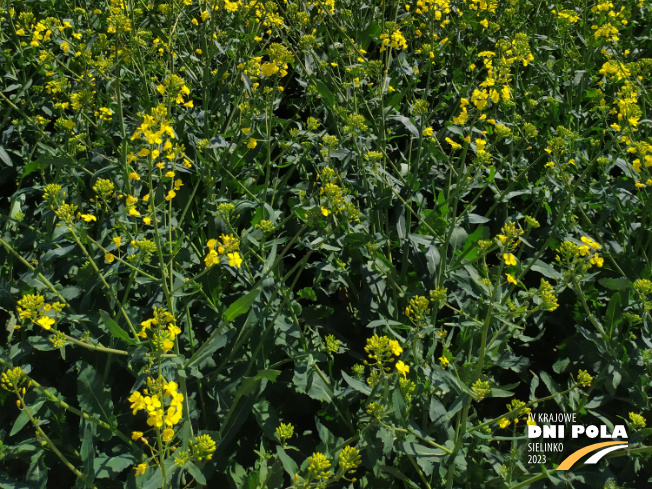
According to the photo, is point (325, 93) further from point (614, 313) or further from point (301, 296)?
point (614, 313)

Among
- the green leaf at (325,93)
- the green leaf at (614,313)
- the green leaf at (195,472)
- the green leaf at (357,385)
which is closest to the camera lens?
the green leaf at (195,472)

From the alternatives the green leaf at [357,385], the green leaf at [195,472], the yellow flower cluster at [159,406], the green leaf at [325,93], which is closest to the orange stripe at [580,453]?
the green leaf at [357,385]

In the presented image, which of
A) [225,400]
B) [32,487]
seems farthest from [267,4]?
[32,487]

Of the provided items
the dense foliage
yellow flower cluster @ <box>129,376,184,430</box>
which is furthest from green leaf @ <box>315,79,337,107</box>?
yellow flower cluster @ <box>129,376,184,430</box>

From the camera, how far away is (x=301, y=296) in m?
2.60

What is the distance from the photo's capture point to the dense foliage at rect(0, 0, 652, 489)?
2.08 m

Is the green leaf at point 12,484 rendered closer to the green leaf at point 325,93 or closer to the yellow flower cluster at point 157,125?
the yellow flower cluster at point 157,125

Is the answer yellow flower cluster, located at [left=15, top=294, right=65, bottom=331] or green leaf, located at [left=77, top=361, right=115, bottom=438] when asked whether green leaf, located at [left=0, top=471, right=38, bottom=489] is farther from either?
yellow flower cluster, located at [left=15, top=294, right=65, bottom=331]

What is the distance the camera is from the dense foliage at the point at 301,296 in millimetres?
2078

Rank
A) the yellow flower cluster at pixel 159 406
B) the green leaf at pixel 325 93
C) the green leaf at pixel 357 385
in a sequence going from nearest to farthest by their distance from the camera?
the yellow flower cluster at pixel 159 406
the green leaf at pixel 357 385
the green leaf at pixel 325 93

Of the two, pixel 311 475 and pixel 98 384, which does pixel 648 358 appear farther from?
pixel 98 384

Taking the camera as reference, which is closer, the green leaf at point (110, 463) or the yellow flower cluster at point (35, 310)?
the yellow flower cluster at point (35, 310)

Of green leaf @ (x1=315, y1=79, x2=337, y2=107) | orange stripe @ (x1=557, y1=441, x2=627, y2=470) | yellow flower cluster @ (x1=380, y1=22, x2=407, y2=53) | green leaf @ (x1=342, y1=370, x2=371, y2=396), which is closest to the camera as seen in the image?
green leaf @ (x1=342, y1=370, x2=371, y2=396)

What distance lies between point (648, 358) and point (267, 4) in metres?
2.52
